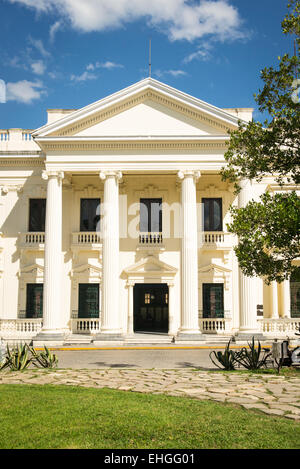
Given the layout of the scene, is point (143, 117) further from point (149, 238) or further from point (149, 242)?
point (149, 242)

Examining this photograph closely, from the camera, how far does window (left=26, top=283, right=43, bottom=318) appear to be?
24.5 m

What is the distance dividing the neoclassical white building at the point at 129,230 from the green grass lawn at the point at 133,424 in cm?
1364

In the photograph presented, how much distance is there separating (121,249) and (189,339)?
21.6ft

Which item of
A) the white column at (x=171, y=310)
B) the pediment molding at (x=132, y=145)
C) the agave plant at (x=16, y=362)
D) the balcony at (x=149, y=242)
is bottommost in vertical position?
the agave plant at (x=16, y=362)

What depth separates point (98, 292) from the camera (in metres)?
24.6

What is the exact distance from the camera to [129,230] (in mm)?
24688

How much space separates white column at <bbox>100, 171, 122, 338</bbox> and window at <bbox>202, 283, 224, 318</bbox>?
5.38 m

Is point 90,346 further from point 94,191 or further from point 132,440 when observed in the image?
point 132,440

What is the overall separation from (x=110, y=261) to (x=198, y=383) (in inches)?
488

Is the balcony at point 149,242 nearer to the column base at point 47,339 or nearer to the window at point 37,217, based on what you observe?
the window at point 37,217

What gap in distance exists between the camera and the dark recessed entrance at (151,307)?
83.4 ft

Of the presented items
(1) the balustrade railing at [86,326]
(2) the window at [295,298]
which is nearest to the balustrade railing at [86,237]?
(1) the balustrade railing at [86,326]

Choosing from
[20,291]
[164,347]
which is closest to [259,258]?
[164,347]

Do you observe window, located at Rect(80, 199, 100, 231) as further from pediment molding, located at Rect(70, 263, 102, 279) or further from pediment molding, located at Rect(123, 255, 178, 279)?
pediment molding, located at Rect(123, 255, 178, 279)
